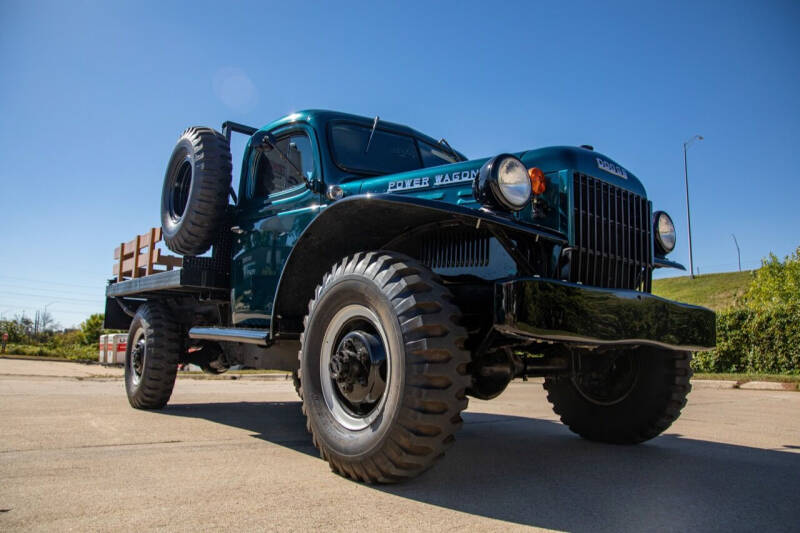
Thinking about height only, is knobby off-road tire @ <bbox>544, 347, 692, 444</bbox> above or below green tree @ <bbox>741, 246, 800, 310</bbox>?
below

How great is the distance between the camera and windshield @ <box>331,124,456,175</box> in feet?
14.9

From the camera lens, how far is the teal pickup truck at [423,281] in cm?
273

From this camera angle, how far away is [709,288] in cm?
5444

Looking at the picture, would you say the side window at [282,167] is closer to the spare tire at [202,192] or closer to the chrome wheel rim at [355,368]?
the spare tire at [202,192]

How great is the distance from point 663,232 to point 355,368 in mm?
2594

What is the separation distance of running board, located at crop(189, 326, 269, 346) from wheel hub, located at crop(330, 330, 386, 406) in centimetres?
110

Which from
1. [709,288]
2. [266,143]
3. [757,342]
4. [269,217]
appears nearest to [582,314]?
[266,143]

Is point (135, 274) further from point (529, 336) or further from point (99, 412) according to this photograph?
point (529, 336)

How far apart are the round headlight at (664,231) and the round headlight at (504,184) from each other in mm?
1581

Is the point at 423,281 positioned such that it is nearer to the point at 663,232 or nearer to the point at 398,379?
the point at 398,379

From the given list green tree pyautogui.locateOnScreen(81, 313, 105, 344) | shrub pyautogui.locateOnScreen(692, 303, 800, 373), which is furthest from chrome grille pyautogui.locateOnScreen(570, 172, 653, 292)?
green tree pyautogui.locateOnScreen(81, 313, 105, 344)

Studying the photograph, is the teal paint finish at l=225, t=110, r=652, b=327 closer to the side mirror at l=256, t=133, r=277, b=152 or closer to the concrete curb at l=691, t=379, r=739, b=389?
the side mirror at l=256, t=133, r=277, b=152

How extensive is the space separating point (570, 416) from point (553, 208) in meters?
1.99

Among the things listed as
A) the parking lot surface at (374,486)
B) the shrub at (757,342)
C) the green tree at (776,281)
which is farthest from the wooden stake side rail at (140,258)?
the green tree at (776,281)
